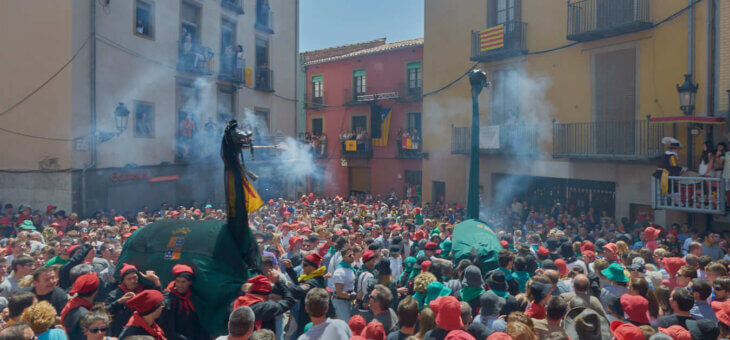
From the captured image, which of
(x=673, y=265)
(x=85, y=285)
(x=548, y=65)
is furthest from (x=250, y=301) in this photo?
(x=548, y=65)

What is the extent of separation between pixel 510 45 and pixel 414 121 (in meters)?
9.63

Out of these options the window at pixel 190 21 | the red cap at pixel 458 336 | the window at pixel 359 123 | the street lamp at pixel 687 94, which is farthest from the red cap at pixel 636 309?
the window at pixel 359 123

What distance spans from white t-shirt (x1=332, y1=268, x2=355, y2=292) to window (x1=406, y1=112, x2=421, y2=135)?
2051 centimetres

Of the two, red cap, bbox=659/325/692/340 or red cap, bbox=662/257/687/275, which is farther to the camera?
red cap, bbox=662/257/687/275

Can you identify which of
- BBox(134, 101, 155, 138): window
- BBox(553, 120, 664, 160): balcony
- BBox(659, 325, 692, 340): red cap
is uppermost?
BBox(134, 101, 155, 138): window

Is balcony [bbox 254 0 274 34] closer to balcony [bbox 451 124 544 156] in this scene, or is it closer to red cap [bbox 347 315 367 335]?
balcony [bbox 451 124 544 156]

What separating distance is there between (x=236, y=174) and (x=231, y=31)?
54.5ft

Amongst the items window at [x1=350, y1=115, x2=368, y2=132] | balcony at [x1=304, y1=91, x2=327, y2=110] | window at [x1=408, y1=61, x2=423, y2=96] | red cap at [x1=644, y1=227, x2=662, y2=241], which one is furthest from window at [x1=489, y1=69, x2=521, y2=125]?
balcony at [x1=304, y1=91, x2=327, y2=110]

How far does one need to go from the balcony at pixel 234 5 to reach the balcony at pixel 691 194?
55.2 ft

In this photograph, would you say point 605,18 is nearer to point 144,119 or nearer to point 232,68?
point 232,68

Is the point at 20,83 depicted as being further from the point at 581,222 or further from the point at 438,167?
the point at 581,222

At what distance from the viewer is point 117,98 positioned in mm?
15969

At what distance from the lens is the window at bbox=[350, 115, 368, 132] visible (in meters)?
28.7

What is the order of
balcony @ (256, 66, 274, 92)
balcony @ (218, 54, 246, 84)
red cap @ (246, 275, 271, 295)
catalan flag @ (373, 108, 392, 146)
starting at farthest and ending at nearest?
catalan flag @ (373, 108, 392, 146), balcony @ (256, 66, 274, 92), balcony @ (218, 54, 246, 84), red cap @ (246, 275, 271, 295)
